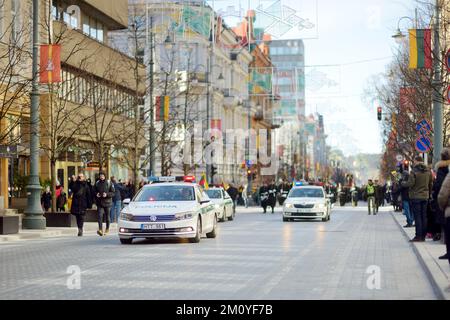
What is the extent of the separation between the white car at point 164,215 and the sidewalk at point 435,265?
516cm

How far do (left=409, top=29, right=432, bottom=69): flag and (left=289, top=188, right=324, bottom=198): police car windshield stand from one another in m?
11.4

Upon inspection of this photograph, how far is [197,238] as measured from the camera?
22.7 meters

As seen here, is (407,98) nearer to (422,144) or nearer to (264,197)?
(264,197)

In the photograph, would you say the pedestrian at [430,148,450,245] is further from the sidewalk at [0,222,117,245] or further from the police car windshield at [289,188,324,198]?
the police car windshield at [289,188,324,198]

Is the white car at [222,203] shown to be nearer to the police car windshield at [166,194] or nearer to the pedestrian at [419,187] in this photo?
the police car windshield at [166,194]

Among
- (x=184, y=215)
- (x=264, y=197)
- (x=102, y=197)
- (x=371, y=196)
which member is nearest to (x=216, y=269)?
(x=184, y=215)

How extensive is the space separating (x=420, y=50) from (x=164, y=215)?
1046cm

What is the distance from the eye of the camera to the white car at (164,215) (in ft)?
72.1

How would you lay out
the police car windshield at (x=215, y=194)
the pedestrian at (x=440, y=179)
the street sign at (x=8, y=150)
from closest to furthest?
1. the pedestrian at (x=440, y=179)
2. the street sign at (x=8, y=150)
3. the police car windshield at (x=215, y=194)

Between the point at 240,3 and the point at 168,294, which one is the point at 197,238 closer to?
the point at 168,294

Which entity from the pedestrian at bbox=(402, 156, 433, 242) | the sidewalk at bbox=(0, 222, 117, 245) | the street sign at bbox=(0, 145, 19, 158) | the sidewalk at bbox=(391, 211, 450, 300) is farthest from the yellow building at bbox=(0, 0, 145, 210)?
the sidewalk at bbox=(391, 211, 450, 300)

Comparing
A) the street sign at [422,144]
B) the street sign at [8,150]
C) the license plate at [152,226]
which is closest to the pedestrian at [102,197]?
the street sign at [8,150]
